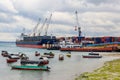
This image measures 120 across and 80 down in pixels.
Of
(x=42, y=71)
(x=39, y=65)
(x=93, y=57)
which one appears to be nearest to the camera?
(x=42, y=71)

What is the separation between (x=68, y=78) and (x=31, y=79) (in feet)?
24.7

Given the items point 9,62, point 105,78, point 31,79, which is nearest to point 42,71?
point 31,79

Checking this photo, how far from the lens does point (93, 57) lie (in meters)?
150

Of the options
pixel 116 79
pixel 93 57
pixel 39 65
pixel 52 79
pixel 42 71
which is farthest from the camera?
pixel 93 57

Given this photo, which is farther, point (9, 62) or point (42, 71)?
point (9, 62)

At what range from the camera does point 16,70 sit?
83.1m

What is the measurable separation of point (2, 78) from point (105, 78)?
22852 mm

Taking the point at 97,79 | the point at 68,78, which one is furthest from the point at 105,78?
the point at 68,78

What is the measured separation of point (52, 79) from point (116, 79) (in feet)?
50.3

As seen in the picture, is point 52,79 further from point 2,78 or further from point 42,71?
point 42,71

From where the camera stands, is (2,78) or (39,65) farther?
(39,65)

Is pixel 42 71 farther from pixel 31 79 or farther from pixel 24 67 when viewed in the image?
pixel 31 79

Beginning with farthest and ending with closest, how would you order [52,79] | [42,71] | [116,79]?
1. [42,71]
2. [52,79]
3. [116,79]

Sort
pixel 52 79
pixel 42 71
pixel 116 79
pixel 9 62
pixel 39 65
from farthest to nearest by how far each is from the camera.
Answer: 1. pixel 9 62
2. pixel 39 65
3. pixel 42 71
4. pixel 52 79
5. pixel 116 79
